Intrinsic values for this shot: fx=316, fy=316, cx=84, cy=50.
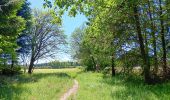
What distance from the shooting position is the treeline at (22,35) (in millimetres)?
27809

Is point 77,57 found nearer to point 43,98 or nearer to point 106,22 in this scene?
point 106,22

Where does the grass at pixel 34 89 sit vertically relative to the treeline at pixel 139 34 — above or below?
below

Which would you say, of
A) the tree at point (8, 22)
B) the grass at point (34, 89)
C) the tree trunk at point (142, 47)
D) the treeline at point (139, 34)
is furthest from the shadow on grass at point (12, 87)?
the tree trunk at point (142, 47)

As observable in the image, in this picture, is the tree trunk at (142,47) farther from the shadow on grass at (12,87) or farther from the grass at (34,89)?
the shadow on grass at (12,87)

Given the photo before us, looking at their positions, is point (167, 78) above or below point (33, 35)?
below

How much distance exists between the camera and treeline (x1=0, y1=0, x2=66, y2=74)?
27809 millimetres

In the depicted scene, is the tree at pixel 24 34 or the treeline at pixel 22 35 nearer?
the treeline at pixel 22 35

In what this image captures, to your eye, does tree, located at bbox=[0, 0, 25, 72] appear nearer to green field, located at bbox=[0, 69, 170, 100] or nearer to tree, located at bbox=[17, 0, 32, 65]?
green field, located at bbox=[0, 69, 170, 100]

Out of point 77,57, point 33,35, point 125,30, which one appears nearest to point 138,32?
point 125,30

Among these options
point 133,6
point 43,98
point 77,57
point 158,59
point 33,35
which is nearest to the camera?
point 43,98

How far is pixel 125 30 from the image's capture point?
23750mm

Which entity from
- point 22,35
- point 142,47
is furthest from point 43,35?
point 142,47

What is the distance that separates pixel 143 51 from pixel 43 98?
9.02 m

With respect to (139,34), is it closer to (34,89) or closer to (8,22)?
(34,89)
